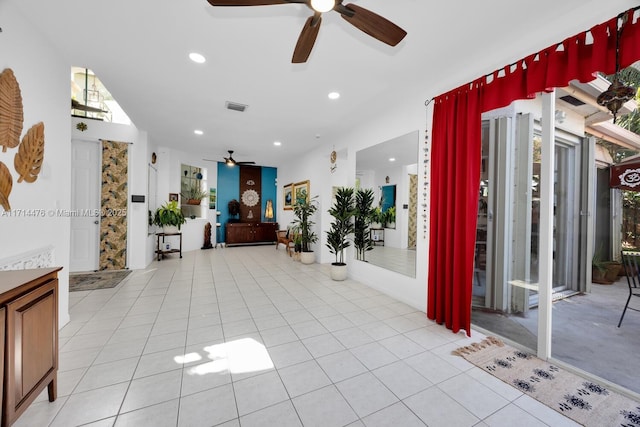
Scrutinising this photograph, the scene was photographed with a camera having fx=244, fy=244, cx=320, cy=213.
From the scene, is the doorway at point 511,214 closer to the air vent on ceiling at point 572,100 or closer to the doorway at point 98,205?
the air vent on ceiling at point 572,100

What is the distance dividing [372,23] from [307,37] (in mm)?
473

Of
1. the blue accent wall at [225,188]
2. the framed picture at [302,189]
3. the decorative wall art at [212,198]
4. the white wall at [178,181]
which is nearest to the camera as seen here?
the framed picture at [302,189]

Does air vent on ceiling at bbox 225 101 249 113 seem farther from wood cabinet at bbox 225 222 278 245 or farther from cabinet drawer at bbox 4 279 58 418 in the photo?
wood cabinet at bbox 225 222 278 245

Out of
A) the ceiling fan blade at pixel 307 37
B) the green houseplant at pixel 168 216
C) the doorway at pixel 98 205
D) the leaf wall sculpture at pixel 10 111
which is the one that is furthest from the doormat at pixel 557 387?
the green houseplant at pixel 168 216

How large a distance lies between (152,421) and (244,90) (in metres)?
3.46

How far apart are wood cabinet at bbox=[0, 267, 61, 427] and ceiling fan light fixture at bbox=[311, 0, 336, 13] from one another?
7.43ft

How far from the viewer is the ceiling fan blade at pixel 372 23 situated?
1.59 m

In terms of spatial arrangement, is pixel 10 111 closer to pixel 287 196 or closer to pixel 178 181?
pixel 178 181

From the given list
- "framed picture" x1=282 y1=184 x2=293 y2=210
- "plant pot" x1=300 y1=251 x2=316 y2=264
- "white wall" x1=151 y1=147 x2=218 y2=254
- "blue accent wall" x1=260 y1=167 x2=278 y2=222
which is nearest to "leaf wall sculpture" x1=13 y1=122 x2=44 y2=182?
"white wall" x1=151 y1=147 x2=218 y2=254

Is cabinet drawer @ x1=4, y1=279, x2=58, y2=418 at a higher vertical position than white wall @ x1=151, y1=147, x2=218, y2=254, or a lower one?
lower

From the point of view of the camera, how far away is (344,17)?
1.65 m

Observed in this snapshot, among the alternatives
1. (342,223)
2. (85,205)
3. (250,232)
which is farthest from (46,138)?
(250,232)

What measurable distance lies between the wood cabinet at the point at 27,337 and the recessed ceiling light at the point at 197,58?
2.28m

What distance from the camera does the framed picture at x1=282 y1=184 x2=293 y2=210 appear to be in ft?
25.6
